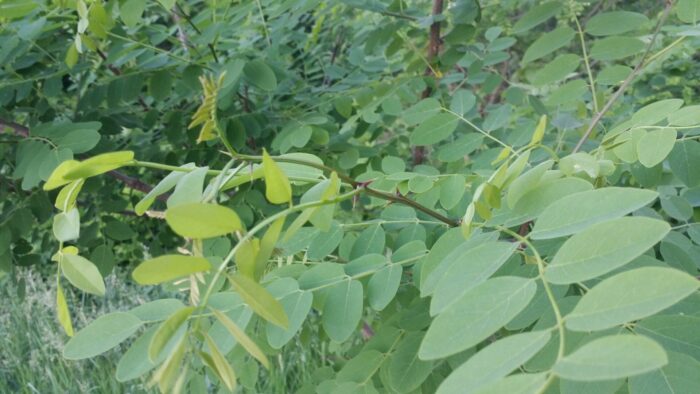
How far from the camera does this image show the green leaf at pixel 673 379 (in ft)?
2.24

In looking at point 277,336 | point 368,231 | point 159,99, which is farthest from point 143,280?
point 159,99

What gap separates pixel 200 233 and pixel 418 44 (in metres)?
1.81

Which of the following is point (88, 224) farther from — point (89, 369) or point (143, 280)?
point (143, 280)

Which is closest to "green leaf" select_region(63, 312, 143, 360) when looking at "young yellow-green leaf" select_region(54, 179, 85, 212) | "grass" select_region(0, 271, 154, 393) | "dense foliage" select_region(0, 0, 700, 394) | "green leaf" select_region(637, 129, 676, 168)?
"dense foliage" select_region(0, 0, 700, 394)

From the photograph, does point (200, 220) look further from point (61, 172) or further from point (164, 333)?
point (61, 172)

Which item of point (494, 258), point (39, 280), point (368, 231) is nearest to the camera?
point (494, 258)

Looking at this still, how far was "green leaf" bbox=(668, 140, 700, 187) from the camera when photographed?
1.03 m

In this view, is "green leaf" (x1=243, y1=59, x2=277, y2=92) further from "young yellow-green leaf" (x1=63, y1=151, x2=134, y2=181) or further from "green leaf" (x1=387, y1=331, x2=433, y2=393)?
"young yellow-green leaf" (x1=63, y1=151, x2=134, y2=181)

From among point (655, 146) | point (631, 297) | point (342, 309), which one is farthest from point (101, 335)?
point (655, 146)

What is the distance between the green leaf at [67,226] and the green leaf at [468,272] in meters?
0.34

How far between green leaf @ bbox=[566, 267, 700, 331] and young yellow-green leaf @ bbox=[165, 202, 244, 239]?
0.78 ft

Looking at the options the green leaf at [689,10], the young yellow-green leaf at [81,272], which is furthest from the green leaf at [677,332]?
the green leaf at [689,10]

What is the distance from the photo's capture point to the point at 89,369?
277 centimetres

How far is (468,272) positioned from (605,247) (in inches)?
4.4
